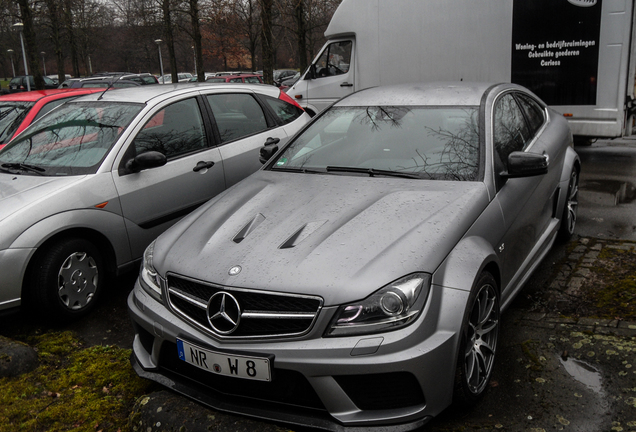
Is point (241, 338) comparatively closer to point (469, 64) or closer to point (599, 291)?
point (599, 291)

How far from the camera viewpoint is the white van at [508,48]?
8422 mm

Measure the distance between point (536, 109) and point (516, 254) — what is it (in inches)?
72.1

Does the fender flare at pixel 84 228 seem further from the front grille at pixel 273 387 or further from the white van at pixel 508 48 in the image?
the white van at pixel 508 48

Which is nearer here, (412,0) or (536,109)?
(536,109)

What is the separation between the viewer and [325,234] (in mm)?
2979

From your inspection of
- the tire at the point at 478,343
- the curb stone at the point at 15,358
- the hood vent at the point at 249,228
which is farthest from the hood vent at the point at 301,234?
the curb stone at the point at 15,358

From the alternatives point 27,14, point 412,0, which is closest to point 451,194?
point 412,0

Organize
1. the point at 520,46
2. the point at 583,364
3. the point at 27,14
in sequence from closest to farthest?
the point at 583,364
the point at 520,46
the point at 27,14

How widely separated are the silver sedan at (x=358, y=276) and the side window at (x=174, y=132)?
1.35 m

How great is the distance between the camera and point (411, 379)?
2.51 metres

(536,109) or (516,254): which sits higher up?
(536,109)

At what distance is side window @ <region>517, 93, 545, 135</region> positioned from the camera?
182 inches

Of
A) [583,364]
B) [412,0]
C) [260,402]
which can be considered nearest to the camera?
[260,402]

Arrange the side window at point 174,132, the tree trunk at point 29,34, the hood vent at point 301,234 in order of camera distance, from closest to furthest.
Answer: the hood vent at point 301,234 < the side window at point 174,132 < the tree trunk at point 29,34
